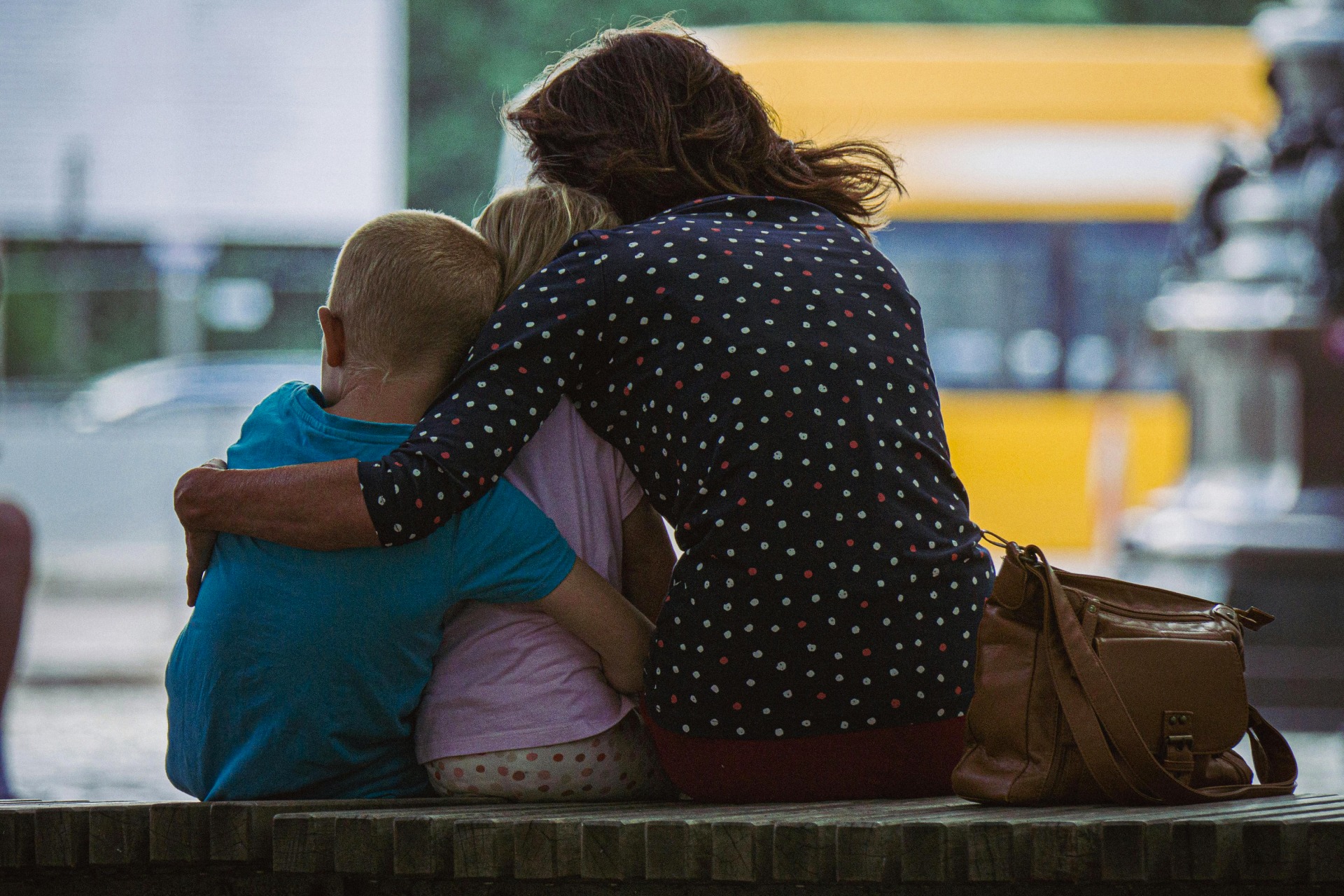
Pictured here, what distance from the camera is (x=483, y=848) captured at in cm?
189

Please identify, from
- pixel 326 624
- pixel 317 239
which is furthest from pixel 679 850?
pixel 317 239

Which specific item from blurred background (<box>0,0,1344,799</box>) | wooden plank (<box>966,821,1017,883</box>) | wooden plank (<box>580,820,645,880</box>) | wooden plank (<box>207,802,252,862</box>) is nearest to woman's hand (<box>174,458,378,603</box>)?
wooden plank (<box>207,802,252,862</box>)

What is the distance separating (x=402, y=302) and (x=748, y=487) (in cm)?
55

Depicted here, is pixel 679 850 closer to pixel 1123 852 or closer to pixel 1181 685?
pixel 1123 852

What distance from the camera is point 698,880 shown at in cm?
187

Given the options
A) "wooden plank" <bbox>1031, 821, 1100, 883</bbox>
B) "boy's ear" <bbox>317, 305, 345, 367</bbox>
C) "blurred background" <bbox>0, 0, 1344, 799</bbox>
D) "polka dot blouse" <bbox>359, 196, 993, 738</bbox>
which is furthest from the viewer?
"blurred background" <bbox>0, 0, 1344, 799</bbox>

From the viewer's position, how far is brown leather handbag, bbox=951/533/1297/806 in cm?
202

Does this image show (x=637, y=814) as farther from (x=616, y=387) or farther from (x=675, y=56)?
(x=675, y=56)

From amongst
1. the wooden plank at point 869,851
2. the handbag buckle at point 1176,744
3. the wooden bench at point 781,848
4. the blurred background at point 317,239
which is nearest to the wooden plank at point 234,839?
the wooden bench at point 781,848

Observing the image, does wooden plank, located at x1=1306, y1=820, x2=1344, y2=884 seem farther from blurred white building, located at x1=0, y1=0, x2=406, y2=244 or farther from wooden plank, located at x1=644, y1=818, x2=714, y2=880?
blurred white building, located at x1=0, y1=0, x2=406, y2=244

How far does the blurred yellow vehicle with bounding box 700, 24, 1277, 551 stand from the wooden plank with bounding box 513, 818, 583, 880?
10.7 metres

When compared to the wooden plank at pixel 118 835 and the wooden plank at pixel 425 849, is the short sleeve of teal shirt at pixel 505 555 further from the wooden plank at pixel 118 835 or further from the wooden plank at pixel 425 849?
the wooden plank at pixel 118 835

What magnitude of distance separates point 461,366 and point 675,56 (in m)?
0.62

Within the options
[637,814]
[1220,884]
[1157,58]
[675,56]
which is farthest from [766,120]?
[1157,58]
